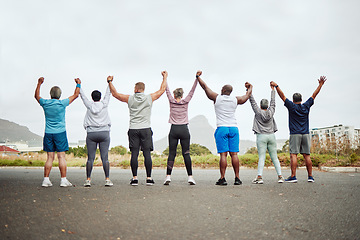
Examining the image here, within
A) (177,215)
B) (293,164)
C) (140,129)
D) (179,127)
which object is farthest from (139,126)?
(293,164)

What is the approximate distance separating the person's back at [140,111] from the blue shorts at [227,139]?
5.92 feet

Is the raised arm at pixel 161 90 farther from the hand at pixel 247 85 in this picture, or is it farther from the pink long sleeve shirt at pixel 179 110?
the hand at pixel 247 85

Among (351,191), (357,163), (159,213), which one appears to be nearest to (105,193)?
(159,213)

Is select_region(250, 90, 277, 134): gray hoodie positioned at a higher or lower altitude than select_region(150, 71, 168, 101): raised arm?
lower

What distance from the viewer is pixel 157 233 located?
342 cm

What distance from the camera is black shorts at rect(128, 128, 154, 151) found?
278 inches

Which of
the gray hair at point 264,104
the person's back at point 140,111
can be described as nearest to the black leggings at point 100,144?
the person's back at point 140,111

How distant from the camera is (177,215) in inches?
165

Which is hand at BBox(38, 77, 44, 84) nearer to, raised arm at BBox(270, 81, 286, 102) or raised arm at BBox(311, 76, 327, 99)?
raised arm at BBox(270, 81, 286, 102)

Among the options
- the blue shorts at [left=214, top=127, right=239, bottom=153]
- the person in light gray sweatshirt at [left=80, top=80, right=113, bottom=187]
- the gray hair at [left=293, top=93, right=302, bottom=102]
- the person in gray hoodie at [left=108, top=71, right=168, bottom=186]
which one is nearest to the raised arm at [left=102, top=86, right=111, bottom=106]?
the person in light gray sweatshirt at [left=80, top=80, right=113, bottom=187]

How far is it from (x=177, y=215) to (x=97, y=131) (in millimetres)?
3677

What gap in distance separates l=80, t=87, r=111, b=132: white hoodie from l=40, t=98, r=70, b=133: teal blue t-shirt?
0.58 meters

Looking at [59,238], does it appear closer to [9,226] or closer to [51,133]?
[9,226]

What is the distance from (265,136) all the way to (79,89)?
16.7ft
